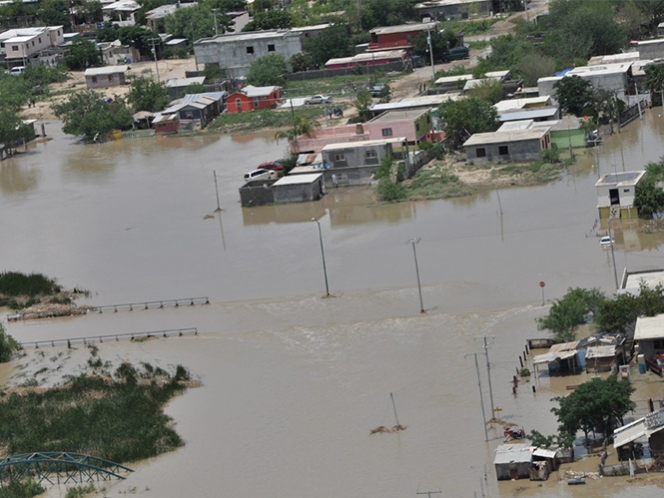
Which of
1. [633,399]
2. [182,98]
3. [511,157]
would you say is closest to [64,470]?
[633,399]

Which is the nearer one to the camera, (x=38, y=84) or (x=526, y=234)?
(x=526, y=234)

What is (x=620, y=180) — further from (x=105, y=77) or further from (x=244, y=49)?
(x=105, y=77)

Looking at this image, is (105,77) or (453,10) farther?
(453,10)

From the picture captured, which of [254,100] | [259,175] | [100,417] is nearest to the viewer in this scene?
[100,417]

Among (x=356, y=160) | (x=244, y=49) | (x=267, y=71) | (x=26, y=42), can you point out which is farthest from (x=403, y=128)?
(x=26, y=42)

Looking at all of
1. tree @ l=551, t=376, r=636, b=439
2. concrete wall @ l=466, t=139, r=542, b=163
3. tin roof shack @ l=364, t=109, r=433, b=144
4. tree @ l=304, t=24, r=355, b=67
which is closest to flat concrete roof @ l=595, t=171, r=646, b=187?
concrete wall @ l=466, t=139, r=542, b=163

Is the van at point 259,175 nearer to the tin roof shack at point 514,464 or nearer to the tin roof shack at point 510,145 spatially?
the tin roof shack at point 510,145

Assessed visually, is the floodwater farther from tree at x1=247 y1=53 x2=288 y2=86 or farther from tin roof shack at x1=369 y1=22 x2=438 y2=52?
tin roof shack at x1=369 y1=22 x2=438 y2=52

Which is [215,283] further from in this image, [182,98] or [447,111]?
[182,98]
